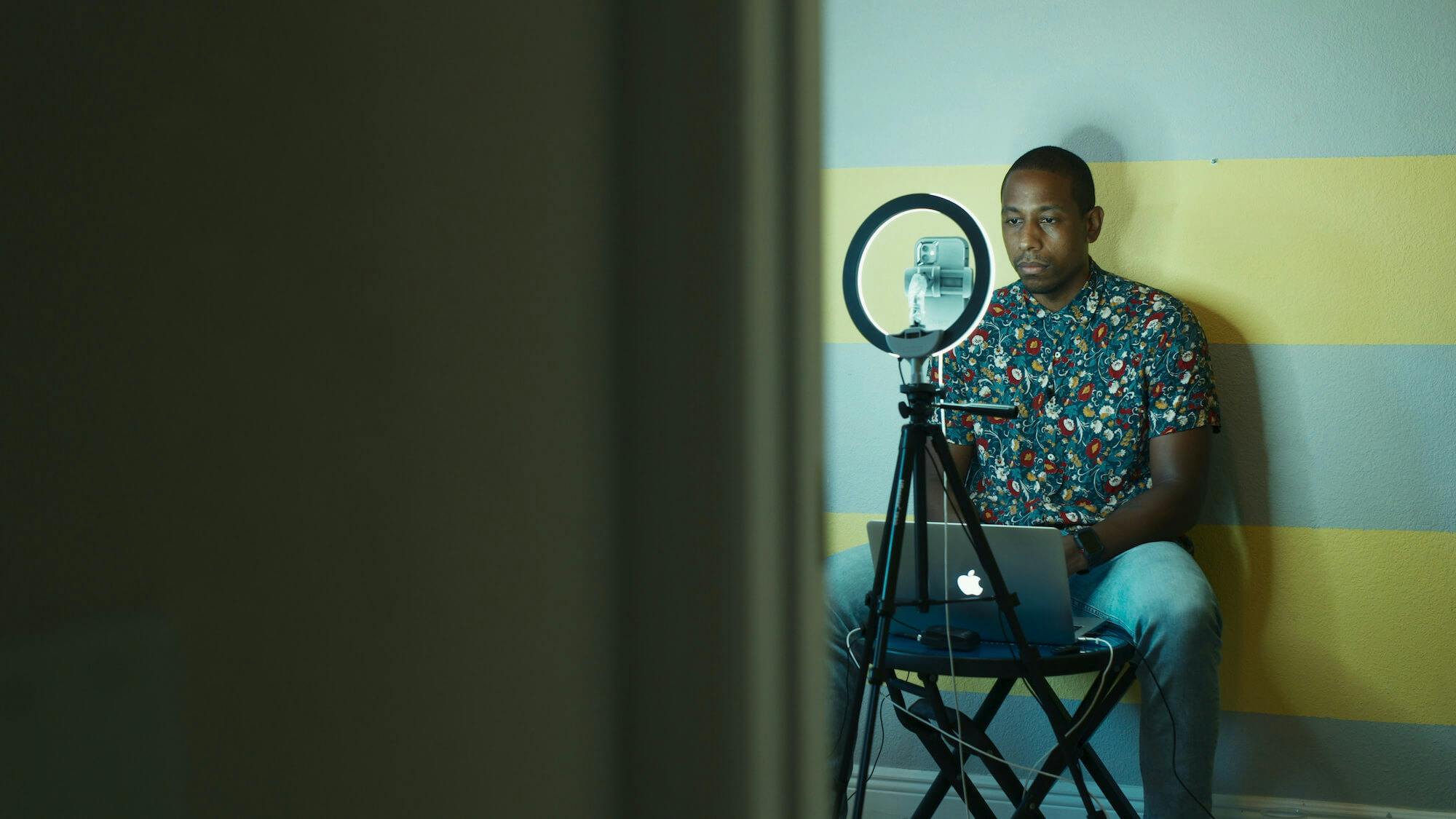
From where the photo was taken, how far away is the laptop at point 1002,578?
1618mm

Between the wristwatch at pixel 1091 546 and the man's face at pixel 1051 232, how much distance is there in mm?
570

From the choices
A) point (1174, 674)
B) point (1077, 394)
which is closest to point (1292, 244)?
point (1077, 394)

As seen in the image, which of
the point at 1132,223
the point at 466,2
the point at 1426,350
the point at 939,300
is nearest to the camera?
the point at 466,2

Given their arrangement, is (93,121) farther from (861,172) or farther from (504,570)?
(861,172)

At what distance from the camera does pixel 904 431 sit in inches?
60.6

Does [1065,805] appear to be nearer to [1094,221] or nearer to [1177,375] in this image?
[1177,375]

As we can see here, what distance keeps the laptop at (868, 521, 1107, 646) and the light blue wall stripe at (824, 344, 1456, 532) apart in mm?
686

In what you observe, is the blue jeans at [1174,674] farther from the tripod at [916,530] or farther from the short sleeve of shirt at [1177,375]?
the short sleeve of shirt at [1177,375]

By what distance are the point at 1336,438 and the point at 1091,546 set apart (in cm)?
69

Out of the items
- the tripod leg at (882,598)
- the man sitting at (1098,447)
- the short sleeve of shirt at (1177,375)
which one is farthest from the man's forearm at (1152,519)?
the tripod leg at (882,598)

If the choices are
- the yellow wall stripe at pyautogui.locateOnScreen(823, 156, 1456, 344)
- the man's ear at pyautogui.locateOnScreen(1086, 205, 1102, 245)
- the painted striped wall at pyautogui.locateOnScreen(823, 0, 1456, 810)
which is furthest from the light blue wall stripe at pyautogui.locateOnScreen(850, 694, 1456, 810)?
the man's ear at pyautogui.locateOnScreen(1086, 205, 1102, 245)

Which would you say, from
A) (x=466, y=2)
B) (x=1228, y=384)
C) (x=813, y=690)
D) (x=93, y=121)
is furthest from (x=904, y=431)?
(x=93, y=121)

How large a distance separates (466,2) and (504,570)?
0.19m

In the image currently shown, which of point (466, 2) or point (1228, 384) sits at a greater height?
point (466, 2)
